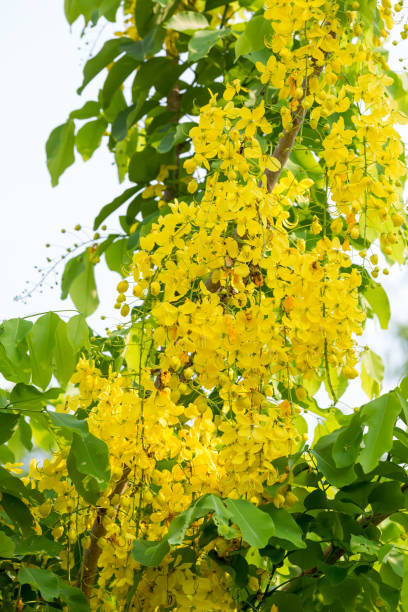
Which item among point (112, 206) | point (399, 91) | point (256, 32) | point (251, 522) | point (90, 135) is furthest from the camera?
point (90, 135)

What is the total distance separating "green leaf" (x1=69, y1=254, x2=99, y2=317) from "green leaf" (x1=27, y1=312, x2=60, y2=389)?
793 mm

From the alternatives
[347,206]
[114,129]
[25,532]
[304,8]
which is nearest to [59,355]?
[25,532]

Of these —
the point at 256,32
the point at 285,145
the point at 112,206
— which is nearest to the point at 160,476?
the point at 285,145

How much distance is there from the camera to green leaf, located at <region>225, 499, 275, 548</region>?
71cm

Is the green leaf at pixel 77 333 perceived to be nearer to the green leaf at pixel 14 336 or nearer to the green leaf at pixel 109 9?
the green leaf at pixel 14 336

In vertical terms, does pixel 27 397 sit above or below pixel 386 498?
above

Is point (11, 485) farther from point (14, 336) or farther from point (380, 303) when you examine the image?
point (380, 303)

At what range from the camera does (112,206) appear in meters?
1.86

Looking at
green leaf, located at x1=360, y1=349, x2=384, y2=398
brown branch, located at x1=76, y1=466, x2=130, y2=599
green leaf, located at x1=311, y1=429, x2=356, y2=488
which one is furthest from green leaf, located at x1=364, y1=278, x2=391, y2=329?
brown branch, located at x1=76, y1=466, x2=130, y2=599

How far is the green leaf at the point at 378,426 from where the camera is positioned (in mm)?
816

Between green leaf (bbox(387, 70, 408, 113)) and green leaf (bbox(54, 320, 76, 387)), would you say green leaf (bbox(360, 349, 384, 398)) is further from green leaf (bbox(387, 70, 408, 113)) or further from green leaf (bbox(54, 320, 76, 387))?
green leaf (bbox(54, 320, 76, 387))

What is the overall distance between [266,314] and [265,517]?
0.24m

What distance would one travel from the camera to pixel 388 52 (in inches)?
54.4

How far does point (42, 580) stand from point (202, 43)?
109 centimetres
